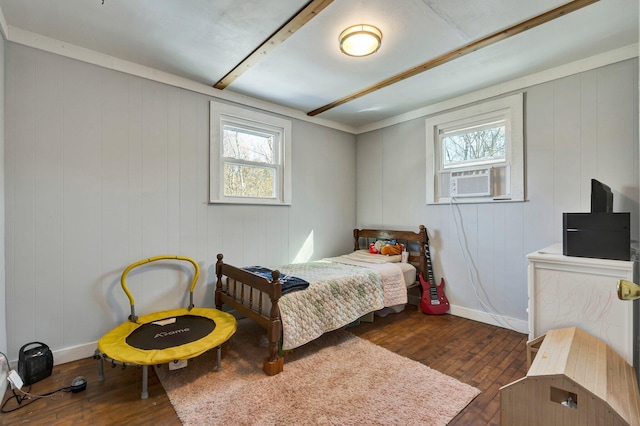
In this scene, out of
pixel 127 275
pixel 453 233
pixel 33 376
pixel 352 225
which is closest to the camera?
pixel 33 376

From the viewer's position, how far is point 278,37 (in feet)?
7.16

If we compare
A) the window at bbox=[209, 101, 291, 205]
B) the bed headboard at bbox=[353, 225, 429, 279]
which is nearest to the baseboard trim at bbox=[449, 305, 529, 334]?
the bed headboard at bbox=[353, 225, 429, 279]

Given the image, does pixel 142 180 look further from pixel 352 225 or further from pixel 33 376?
pixel 352 225

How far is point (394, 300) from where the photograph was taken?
3189mm

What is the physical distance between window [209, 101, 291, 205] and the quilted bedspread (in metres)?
0.97

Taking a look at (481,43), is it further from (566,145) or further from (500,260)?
(500,260)

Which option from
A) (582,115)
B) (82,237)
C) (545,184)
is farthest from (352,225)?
(82,237)

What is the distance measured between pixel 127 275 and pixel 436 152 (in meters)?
3.51

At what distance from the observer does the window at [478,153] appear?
9.65ft

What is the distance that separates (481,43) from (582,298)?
193 centimetres

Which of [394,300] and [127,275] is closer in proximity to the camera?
[127,275]

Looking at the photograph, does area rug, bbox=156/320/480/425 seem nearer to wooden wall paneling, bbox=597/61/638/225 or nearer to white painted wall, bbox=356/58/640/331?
white painted wall, bbox=356/58/640/331

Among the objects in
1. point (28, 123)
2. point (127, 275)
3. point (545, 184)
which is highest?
point (28, 123)

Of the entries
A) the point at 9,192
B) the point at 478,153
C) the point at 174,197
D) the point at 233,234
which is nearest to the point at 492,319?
the point at 478,153
